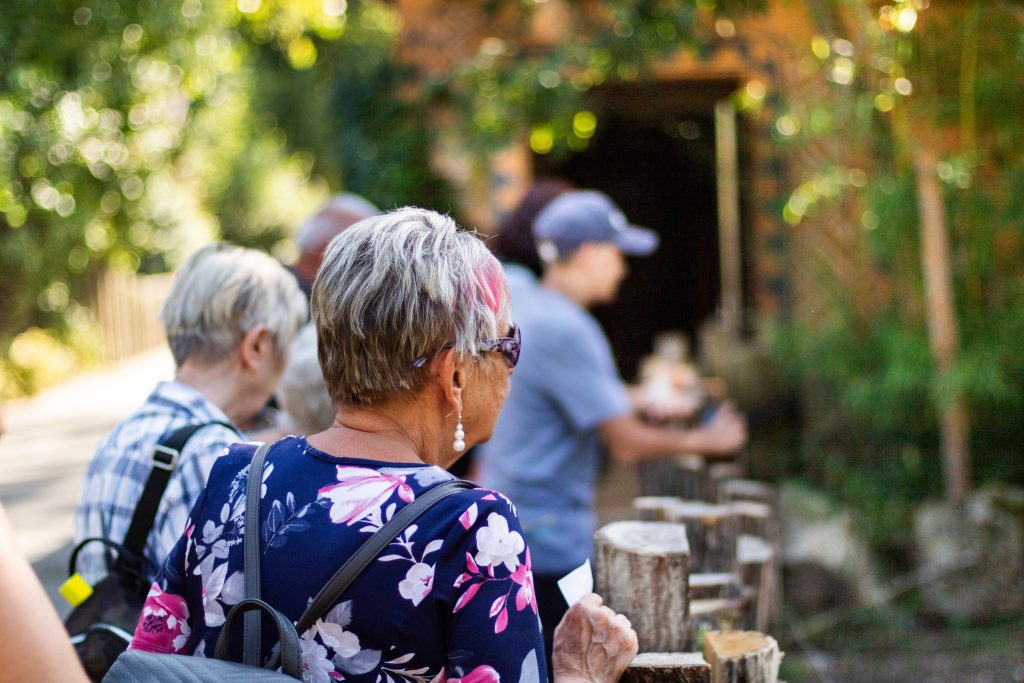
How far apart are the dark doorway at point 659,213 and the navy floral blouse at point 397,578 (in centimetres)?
1044

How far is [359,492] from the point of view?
136 centimetres

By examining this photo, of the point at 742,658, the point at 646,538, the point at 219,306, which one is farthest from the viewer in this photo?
the point at 219,306

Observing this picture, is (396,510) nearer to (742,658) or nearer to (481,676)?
(481,676)

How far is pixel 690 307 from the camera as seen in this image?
12.8 meters

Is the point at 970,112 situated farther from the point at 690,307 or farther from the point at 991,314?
the point at 690,307

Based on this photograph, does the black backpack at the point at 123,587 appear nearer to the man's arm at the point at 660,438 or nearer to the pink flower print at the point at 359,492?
the pink flower print at the point at 359,492

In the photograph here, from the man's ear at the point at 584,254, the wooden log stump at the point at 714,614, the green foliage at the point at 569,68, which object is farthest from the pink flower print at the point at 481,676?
the green foliage at the point at 569,68

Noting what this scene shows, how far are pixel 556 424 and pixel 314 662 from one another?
1721 mm

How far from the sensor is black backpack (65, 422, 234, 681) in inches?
79.3

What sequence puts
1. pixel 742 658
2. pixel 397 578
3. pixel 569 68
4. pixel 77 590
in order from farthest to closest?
pixel 569 68 → pixel 77 590 → pixel 742 658 → pixel 397 578

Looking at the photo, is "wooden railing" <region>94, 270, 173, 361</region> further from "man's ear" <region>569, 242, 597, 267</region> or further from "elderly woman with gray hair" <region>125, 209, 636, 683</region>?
"elderly woman with gray hair" <region>125, 209, 636, 683</region>

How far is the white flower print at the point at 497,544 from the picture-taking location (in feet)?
4.32

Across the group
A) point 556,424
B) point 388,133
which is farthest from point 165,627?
point 388,133

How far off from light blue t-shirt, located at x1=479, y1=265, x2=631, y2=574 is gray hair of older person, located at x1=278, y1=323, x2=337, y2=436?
2.05 feet
